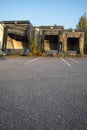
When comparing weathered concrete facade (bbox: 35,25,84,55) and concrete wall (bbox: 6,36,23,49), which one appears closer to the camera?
concrete wall (bbox: 6,36,23,49)

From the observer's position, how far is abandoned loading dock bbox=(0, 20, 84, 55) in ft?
105

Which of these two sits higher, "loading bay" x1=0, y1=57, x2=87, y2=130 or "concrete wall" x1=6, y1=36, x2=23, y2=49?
"concrete wall" x1=6, y1=36, x2=23, y2=49

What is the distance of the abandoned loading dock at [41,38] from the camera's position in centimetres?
3197

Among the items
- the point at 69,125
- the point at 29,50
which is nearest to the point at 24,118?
the point at 69,125

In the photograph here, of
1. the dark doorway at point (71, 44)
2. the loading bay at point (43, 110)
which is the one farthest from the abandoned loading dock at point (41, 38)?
the loading bay at point (43, 110)

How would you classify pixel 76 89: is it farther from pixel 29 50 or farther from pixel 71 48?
pixel 71 48

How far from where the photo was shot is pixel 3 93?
5.33 m

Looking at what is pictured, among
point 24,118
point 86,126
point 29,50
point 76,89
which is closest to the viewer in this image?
point 86,126

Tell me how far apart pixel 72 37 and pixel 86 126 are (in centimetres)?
3263

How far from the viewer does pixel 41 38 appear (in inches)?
1391

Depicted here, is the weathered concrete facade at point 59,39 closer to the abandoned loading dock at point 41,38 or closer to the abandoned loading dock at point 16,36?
the abandoned loading dock at point 41,38

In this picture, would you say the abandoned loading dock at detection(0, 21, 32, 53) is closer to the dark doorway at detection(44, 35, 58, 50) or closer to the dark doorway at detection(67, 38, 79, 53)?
the dark doorway at detection(44, 35, 58, 50)

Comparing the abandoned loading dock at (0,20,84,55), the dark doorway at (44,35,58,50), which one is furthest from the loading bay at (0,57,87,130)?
the dark doorway at (44,35,58,50)

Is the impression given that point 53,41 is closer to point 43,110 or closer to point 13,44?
point 13,44
